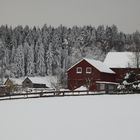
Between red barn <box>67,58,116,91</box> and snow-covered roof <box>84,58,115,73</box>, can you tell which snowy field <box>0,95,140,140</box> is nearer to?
red barn <box>67,58,116,91</box>

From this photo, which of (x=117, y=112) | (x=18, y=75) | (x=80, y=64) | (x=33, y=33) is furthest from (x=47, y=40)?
(x=117, y=112)

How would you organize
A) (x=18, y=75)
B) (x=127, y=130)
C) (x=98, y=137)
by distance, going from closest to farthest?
(x=98, y=137) → (x=127, y=130) → (x=18, y=75)

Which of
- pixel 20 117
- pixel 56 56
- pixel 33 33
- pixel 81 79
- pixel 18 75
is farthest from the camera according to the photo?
pixel 33 33

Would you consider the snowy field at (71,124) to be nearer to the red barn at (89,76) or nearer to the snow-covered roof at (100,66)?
the red barn at (89,76)

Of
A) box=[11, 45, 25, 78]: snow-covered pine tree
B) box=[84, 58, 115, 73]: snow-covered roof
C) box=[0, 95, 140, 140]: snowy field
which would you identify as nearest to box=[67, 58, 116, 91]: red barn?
box=[84, 58, 115, 73]: snow-covered roof

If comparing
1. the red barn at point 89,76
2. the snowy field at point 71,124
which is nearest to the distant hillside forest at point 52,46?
the red barn at point 89,76

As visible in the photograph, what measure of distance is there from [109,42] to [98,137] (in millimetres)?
155385

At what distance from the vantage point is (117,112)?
25.5m

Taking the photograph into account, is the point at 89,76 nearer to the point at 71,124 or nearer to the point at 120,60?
the point at 120,60

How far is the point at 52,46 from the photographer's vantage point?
524 feet

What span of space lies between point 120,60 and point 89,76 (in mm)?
8573

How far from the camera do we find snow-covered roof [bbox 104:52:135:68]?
241 feet

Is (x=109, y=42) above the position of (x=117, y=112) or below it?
above

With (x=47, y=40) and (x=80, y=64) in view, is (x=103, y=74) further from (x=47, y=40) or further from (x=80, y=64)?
(x=47, y=40)
